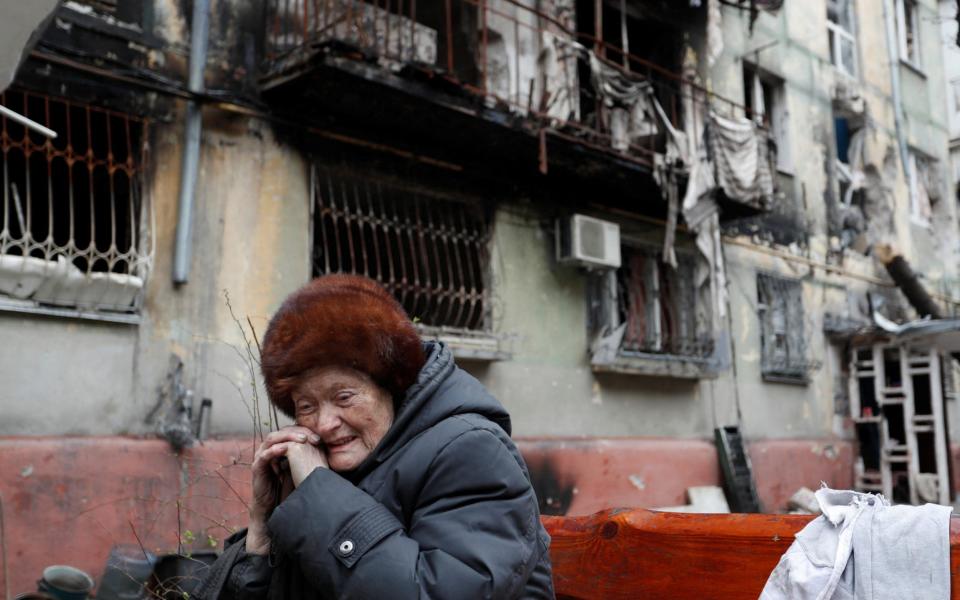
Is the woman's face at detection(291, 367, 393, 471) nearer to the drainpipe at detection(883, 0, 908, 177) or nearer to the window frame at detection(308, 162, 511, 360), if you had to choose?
the window frame at detection(308, 162, 511, 360)

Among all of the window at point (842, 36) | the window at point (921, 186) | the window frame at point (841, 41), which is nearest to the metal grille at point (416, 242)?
the window frame at point (841, 41)

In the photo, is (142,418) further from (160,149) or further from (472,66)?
(472,66)

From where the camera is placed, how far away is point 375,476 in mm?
1656

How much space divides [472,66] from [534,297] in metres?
2.40

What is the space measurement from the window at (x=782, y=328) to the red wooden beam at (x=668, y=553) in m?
9.40

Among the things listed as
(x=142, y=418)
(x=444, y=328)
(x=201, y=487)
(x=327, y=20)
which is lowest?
(x=201, y=487)

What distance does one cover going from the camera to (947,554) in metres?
1.49

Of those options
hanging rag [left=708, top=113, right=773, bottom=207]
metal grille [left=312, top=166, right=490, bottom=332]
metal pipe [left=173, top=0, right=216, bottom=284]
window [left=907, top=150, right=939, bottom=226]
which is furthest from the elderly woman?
window [left=907, top=150, right=939, bottom=226]

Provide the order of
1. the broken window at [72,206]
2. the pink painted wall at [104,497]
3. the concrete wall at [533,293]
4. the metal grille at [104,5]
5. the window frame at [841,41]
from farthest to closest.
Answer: the window frame at [841,41] → the metal grille at [104,5] → the concrete wall at [533,293] → the broken window at [72,206] → the pink painted wall at [104,497]

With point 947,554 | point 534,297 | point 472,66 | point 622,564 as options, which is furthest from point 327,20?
point 947,554

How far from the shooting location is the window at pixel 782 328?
11125 mm

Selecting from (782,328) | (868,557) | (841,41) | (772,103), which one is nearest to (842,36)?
(841,41)

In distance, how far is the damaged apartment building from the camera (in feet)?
18.2

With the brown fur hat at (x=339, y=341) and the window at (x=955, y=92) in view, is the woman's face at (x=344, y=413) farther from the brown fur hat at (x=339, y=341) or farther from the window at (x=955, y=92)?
the window at (x=955, y=92)
